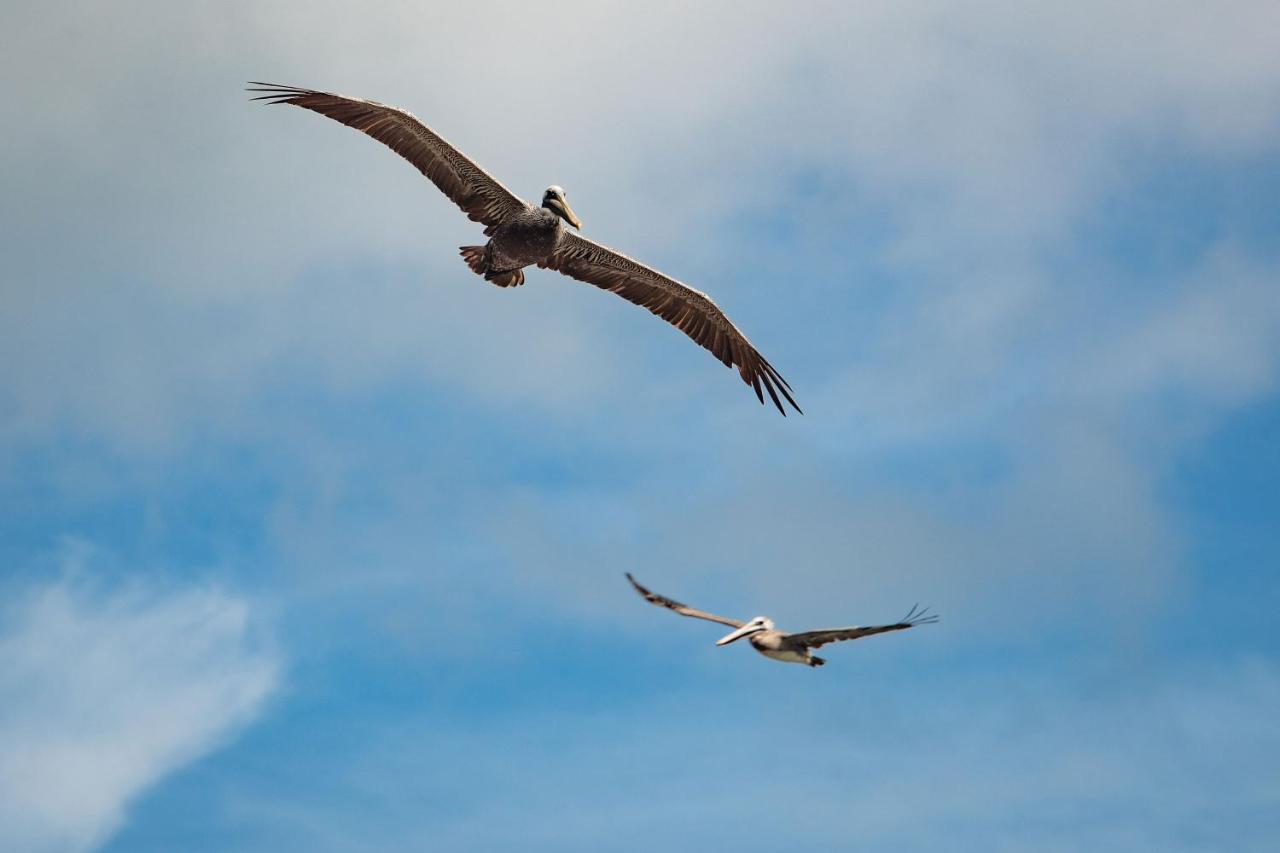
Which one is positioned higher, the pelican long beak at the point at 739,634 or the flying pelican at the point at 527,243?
the flying pelican at the point at 527,243

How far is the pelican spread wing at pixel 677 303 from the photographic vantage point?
110ft

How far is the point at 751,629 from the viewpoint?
27.8 meters

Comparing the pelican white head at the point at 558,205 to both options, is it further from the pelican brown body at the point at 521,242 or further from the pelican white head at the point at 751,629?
the pelican white head at the point at 751,629

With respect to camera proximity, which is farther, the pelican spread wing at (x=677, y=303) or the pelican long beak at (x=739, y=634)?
the pelican spread wing at (x=677, y=303)

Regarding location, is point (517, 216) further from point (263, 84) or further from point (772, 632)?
point (772, 632)

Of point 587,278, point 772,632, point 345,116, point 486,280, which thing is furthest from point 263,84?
point 772,632

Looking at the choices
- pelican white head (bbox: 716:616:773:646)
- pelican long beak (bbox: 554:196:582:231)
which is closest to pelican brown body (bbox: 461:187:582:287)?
pelican long beak (bbox: 554:196:582:231)

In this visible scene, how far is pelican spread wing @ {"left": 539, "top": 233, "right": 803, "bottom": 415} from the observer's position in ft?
110

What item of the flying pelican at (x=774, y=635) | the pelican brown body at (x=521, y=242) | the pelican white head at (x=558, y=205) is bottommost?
the flying pelican at (x=774, y=635)

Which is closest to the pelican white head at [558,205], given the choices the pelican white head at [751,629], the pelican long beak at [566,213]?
the pelican long beak at [566,213]

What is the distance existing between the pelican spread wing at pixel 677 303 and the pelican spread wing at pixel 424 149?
2158 millimetres

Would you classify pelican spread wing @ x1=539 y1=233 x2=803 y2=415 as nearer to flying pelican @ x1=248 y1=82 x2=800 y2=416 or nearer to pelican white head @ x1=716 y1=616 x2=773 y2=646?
flying pelican @ x1=248 y1=82 x2=800 y2=416

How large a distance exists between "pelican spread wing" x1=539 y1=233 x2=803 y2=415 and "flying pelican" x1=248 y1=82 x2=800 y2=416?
2cm

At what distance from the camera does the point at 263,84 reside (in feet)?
95.3
